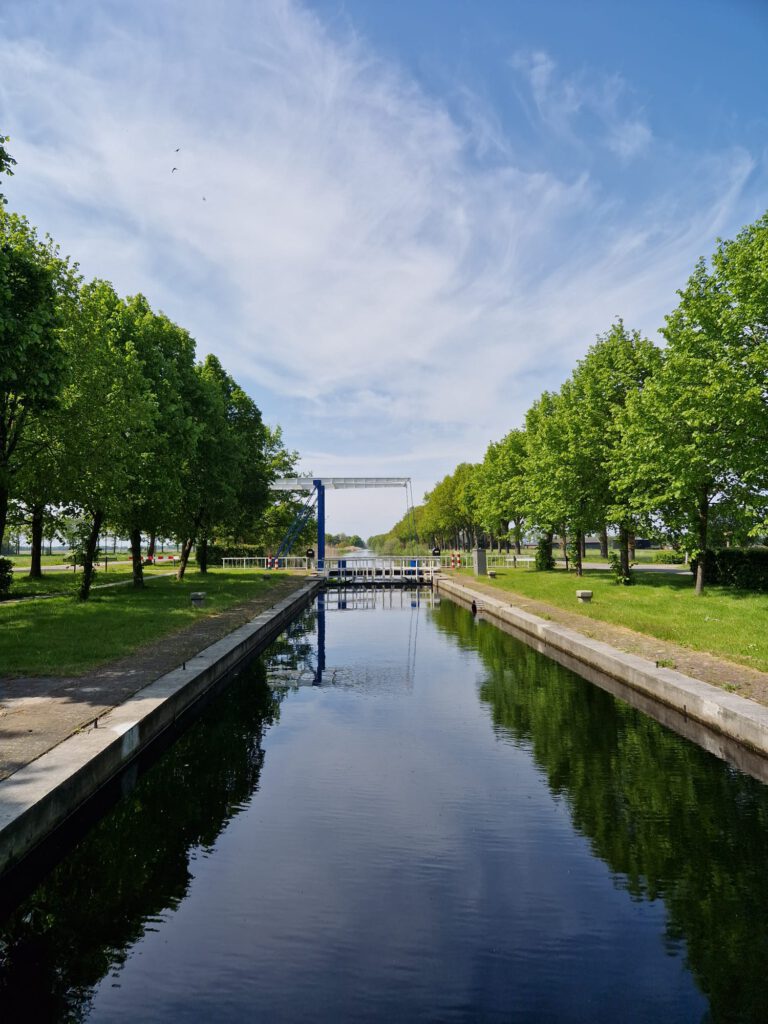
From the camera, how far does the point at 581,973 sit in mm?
5098

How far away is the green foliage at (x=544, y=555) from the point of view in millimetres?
49156

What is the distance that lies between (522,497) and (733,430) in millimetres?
27752

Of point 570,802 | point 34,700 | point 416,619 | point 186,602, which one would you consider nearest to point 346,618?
point 416,619

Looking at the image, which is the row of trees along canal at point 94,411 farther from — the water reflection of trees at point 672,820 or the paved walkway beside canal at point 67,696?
the water reflection of trees at point 672,820

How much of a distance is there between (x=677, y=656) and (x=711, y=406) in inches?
495

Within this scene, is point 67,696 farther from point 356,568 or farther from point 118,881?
point 356,568

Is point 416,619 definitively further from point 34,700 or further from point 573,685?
point 34,700

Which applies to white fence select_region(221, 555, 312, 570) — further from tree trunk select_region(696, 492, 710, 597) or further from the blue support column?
tree trunk select_region(696, 492, 710, 597)

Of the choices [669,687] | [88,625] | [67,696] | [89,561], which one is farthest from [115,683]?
[89,561]

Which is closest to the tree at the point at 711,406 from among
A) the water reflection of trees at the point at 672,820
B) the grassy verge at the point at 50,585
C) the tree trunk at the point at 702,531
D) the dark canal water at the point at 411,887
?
the tree trunk at the point at 702,531

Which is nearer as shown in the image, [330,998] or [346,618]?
[330,998]

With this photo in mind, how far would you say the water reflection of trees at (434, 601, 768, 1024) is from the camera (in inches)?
210

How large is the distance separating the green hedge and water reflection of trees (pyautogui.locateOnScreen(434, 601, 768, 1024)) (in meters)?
17.5

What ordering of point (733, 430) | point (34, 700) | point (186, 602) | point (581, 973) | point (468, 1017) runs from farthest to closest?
point (186, 602) < point (733, 430) < point (34, 700) < point (581, 973) < point (468, 1017)
